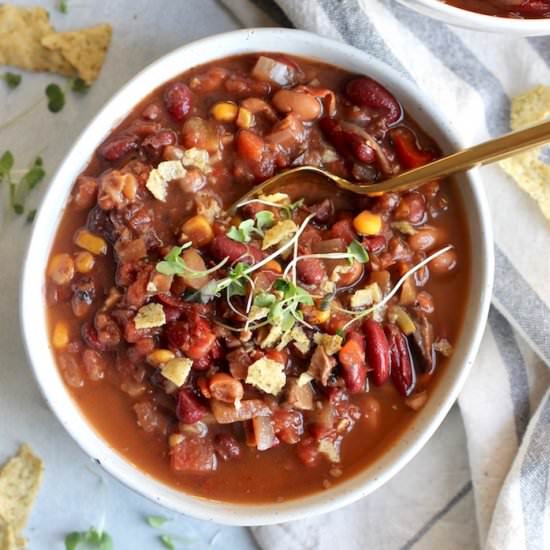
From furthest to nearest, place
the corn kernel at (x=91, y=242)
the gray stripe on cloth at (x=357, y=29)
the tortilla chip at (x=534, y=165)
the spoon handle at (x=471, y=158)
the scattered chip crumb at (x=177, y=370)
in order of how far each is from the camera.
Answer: the tortilla chip at (x=534, y=165) < the gray stripe on cloth at (x=357, y=29) < the corn kernel at (x=91, y=242) < the scattered chip crumb at (x=177, y=370) < the spoon handle at (x=471, y=158)

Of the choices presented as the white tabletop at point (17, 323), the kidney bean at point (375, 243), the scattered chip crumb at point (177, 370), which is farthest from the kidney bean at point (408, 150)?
the scattered chip crumb at point (177, 370)

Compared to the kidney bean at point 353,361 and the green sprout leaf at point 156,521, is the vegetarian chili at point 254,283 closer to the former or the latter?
the kidney bean at point 353,361

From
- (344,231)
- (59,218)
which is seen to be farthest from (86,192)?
(344,231)

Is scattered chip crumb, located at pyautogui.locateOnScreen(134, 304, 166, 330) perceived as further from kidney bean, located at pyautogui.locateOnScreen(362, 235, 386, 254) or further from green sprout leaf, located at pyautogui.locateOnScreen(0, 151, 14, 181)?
green sprout leaf, located at pyautogui.locateOnScreen(0, 151, 14, 181)

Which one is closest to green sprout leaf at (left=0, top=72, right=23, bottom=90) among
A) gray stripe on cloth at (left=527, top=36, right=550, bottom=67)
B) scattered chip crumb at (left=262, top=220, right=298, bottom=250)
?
scattered chip crumb at (left=262, top=220, right=298, bottom=250)

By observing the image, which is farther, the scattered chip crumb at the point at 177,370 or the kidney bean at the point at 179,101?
the kidney bean at the point at 179,101
